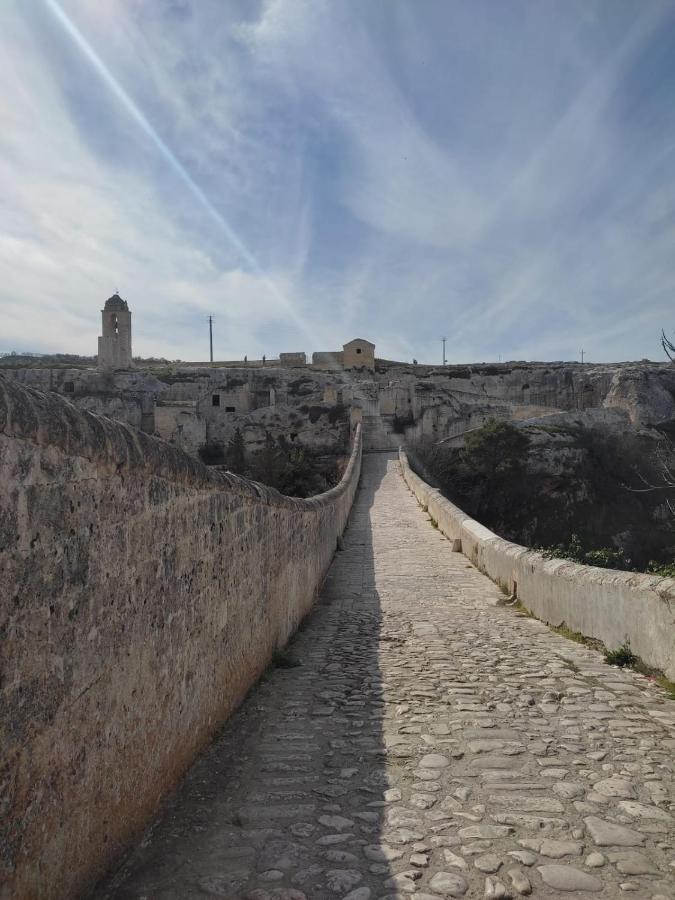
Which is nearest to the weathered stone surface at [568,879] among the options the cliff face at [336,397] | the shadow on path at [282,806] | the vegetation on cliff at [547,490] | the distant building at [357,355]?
the shadow on path at [282,806]

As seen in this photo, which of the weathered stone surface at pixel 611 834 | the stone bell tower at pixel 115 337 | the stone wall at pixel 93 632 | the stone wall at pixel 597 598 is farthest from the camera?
the stone bell tower at pixel 115 337

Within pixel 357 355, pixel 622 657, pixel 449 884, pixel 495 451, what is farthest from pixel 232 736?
pixel 357 355

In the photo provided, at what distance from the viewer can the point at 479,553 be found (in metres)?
11.1

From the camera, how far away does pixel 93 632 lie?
2287 mm

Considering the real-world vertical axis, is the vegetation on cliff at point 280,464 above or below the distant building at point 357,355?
below

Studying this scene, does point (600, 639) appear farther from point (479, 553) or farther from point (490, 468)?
point (490, 468)

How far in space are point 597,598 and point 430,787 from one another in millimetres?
3105

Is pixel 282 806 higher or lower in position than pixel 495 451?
lower

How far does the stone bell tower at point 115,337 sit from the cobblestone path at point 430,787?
60.6 metres

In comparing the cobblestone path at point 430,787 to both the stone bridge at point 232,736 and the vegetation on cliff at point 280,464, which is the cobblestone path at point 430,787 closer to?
the stone bridge at point 232,736

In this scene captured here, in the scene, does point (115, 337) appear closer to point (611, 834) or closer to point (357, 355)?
point (357, 355)

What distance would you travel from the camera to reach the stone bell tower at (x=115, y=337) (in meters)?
61.7

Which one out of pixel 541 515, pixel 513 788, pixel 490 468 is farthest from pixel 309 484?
pixel 513 788

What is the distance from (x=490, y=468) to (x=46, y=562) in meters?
36.6
